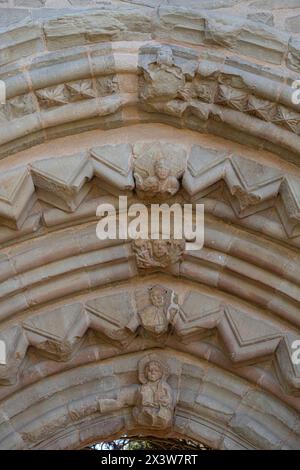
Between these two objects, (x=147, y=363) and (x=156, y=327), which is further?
(x=147, y=363)

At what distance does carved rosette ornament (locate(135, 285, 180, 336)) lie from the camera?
549cm

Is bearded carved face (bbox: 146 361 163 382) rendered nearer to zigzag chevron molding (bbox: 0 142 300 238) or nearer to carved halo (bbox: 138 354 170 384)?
carved halo (bbox: 138 354 170 384)

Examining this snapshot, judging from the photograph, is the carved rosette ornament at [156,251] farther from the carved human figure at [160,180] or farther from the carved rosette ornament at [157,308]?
the carved human figure at [160,180]

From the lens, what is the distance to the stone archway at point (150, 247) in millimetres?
5215

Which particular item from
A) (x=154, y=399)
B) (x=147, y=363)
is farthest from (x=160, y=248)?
(x=154, y=399)

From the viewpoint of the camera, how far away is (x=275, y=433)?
5457 millimetres

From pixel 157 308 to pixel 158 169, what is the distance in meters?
0.73

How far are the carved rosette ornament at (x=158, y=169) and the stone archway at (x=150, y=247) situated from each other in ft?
0.04

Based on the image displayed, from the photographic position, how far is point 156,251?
5426 mm

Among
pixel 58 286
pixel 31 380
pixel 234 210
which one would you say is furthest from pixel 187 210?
pixel 31 380

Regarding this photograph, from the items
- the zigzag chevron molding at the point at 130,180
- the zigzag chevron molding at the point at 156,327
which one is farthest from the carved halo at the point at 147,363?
the zigzag chevron molding at the point at 130,180

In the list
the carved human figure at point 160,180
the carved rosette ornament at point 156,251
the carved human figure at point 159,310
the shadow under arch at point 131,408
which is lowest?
the shadow under arch at point 131,408

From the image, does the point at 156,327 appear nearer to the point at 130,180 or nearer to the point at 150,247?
the point at 150,247

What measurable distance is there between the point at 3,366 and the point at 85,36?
162 centimetres
